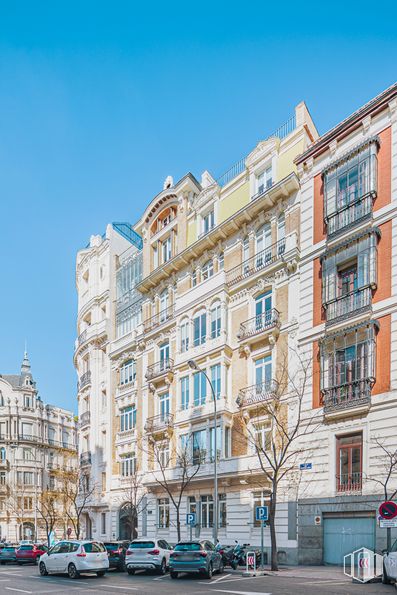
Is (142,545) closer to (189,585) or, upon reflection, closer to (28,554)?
(189,585)

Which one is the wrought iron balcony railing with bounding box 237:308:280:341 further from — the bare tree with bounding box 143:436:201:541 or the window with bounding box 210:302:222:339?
the bare tree with bounding box 143:436:201:541

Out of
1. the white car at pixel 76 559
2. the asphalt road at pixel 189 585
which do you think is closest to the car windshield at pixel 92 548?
the white car at pixel 76 559

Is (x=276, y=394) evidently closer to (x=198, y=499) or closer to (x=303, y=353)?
(x=303, y=353)

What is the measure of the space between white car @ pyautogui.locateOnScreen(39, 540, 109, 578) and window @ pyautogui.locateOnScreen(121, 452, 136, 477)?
19318mm

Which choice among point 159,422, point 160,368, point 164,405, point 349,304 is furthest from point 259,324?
point 159,422

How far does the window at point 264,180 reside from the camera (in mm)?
35794

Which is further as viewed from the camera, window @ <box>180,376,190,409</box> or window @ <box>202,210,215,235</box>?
window @ <box>202,210,215,235</box>

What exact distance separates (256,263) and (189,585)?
61.0 ft

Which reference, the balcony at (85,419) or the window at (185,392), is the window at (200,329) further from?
the balcony at (85,419)

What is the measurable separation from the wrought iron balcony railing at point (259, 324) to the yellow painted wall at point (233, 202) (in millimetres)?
6903

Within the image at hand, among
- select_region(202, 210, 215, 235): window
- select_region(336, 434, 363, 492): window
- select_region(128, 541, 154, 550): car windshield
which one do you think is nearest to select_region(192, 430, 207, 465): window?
select_region(128, 541, 154, 550): car windshield

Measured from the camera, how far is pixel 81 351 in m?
57.0

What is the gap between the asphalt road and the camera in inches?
734

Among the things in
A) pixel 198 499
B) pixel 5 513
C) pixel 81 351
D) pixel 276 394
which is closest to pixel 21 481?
pixel 5 513
